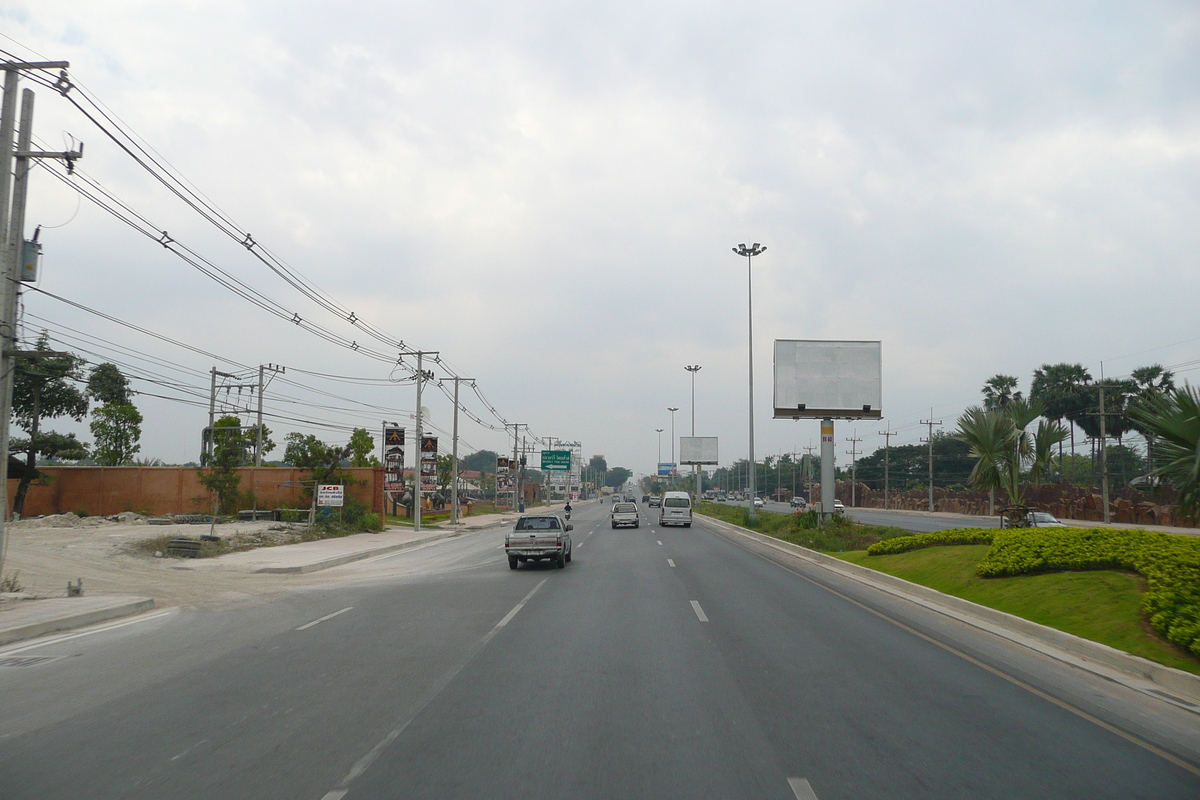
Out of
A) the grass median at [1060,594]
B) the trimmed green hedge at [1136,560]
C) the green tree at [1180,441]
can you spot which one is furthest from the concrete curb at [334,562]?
the green tree at [1180,441]

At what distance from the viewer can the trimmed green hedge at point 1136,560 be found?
382 inches

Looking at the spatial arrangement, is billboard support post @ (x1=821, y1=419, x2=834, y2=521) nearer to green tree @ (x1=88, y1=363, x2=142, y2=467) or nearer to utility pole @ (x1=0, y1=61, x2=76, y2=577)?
utility pole @ (x1=0, y1=61, x2=76, y2=577)

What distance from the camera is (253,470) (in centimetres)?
4047

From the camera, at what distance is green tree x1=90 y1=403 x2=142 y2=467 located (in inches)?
2095

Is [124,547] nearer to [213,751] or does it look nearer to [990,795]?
[213,751]

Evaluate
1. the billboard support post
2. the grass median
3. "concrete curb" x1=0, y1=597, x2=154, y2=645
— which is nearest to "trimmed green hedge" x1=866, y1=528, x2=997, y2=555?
the grass median

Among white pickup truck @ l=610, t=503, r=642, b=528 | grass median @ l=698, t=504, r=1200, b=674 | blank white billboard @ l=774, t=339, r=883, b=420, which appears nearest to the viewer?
grass median @ l=698, t=504, r=1200, b=674

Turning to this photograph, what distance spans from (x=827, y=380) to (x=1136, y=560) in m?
24.0

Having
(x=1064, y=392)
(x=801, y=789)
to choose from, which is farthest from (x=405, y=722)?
(x=1064, y=392)

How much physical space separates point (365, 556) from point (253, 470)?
52.5 ft

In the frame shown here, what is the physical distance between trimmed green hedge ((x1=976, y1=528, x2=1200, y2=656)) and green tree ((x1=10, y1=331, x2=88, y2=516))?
3873 centimetres

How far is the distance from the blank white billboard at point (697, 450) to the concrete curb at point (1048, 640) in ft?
251

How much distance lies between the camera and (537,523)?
23469mm

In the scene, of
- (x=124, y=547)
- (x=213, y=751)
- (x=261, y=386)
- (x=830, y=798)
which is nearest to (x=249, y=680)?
(x=213, y=751)
